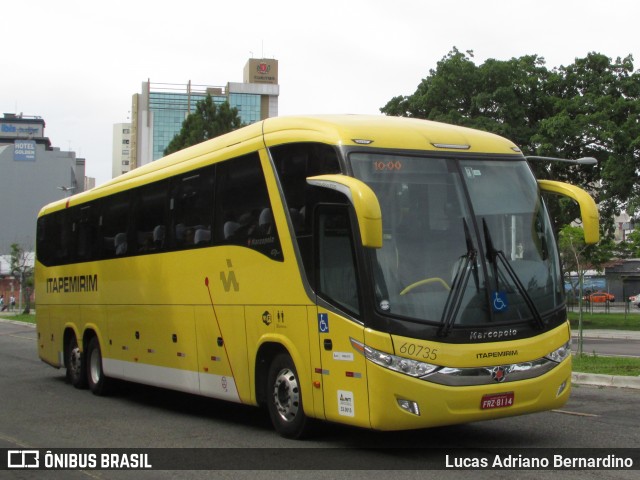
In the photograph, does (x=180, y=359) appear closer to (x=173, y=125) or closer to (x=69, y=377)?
(x=69, y=377)

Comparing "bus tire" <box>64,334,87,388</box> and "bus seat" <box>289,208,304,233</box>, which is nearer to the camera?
"bus seat" <box>289,208,304,233</box>

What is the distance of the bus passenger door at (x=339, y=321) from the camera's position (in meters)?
8.70

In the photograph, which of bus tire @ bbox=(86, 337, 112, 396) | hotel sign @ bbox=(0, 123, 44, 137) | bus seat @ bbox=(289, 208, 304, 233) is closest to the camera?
bus seat @ bbox=(289, 208, 304, 233)

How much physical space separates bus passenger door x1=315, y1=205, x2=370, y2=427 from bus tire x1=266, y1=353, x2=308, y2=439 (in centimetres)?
63

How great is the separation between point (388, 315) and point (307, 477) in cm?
167

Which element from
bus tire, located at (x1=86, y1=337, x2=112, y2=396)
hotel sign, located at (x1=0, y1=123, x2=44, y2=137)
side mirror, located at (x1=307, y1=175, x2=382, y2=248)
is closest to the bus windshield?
side mirror, located at (x1=307, y1=175, x2=382, y2=248)

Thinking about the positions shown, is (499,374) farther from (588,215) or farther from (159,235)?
(159,235)

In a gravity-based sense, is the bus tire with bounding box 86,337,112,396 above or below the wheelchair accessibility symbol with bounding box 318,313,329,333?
below

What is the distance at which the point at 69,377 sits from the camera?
17.5m

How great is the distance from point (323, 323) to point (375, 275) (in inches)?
37.3

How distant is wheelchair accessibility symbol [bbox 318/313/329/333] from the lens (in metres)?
9.14

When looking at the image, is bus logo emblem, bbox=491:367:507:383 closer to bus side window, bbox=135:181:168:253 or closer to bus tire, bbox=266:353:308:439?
bus tire, bbox=266:353:308:439

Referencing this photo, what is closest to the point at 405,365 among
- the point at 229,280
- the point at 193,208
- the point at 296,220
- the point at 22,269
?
the point at 296,220

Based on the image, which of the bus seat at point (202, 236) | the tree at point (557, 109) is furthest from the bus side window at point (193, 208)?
the tree at point (557, 109)
